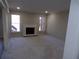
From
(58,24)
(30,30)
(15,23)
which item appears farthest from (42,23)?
(15,23)

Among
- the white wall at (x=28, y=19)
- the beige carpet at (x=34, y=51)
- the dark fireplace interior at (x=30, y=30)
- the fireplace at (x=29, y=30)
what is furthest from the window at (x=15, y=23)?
the beige carpet at (x=34, y=51)

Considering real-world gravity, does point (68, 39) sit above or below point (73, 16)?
below

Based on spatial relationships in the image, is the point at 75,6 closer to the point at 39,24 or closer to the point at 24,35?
the point at 24,35

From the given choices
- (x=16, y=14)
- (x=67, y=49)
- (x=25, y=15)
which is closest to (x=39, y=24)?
(x=25, y=15)

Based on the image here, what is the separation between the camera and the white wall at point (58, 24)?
21.6 feet

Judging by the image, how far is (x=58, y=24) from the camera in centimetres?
752

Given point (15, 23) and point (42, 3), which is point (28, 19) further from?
point (42, 3)

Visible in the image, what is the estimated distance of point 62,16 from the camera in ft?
22.7

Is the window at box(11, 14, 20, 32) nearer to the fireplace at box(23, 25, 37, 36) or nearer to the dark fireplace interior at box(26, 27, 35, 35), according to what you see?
the fireplace at box(23, 25, 37, 36)

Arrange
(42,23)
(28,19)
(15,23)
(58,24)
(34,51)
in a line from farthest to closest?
(42,23) < (28,19) < (15,23) < (58,24) < (34,51)

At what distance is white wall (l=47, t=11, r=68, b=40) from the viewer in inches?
260

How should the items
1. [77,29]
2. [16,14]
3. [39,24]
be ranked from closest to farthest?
[77,29] < [16,14] < [39,24]

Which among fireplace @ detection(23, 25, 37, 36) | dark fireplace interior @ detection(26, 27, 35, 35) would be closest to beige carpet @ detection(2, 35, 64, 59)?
fireplace @ detection(23, 25, 37, 36)

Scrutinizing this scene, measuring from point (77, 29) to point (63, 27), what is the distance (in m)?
6.26
